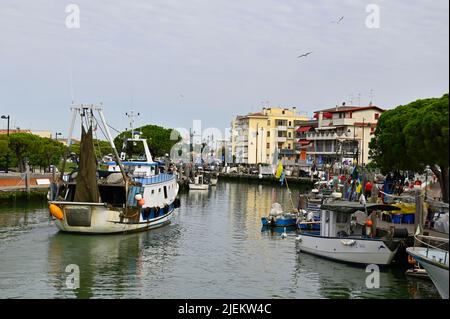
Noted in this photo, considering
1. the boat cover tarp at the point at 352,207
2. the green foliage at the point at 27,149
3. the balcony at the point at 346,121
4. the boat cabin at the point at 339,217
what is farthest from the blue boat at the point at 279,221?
the balcony at the point at 346,121

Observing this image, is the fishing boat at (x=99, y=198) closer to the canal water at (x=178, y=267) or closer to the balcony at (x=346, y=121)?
the canal water at (x=178, y=267)

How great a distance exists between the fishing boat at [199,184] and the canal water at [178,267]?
129 feet

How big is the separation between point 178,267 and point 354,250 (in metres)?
7.74

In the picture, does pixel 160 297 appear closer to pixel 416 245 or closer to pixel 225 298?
pixel 225 298

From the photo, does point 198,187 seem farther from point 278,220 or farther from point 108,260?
point 108,260

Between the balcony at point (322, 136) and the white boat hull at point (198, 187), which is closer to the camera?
the white boat hull at point (198, 187)

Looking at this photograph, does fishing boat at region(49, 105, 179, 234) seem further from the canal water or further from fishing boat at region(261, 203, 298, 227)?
fishing boat at region(261, 203, 298, 227)

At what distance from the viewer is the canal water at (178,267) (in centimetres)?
2381

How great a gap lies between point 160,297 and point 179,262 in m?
6.46

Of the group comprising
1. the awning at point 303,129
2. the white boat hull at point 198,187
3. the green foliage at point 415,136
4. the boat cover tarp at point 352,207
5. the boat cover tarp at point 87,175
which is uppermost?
the awning at point 303,129

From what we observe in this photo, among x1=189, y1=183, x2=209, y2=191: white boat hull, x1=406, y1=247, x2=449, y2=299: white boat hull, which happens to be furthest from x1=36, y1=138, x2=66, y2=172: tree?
x1=406, y1=247, x2=449, y2=299: white boat hull

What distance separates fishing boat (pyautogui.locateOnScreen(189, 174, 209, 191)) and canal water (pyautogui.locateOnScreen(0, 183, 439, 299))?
39388mm

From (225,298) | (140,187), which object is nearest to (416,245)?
(225,298)

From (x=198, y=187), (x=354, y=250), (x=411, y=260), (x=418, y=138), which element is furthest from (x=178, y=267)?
(x=198, y=187)
